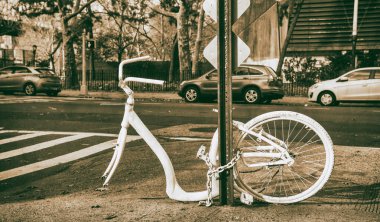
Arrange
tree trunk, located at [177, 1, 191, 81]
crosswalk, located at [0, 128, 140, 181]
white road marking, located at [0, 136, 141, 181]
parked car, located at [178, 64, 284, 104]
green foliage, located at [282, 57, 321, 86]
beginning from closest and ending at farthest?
white road marking, located at [0, 136, 141, 181] < crosswalk, located at [0, 128, 140, 181] < parked car, located at [178, 64, 284, 104] < green foliage, located at [282, 57, 321, 86] < tree trunk, located at [177, 1, 191, 81]

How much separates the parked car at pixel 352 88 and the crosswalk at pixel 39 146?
1236cm

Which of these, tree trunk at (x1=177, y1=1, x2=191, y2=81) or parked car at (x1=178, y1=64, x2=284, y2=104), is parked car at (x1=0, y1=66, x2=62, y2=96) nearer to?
tree trunk at (x1=177, y1=1, x2=191, y2=81)

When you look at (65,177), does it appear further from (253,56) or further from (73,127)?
(253,56)

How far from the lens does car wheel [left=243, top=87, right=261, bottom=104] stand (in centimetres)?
2127

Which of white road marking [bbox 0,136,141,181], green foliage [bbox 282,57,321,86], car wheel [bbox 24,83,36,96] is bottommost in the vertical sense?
white road marking [bbox 0,136,141,181]

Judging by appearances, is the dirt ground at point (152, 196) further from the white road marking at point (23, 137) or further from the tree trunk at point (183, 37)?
the tree trunk at point (183, 37)

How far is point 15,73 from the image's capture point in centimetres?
2720

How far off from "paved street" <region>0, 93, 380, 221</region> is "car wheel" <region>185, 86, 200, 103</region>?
662 cm

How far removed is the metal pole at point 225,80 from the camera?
4539mm

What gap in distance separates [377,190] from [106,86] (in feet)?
88.5

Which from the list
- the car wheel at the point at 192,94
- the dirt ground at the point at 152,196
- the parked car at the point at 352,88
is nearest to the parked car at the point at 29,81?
the car wheel at the point at 192,94

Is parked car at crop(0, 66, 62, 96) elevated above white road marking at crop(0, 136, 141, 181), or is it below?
above

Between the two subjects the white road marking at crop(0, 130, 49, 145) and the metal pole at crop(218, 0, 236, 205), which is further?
the white road marking at crop(0, 130, 49, 145)

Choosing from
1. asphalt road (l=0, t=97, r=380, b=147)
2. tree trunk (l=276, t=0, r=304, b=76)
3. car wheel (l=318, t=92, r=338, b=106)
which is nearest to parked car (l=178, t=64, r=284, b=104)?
car wheel (l=318, t=92, r=338, b=106)
